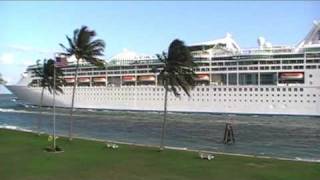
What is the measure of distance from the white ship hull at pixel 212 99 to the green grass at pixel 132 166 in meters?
54.5

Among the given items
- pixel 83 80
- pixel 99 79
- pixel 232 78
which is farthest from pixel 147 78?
pixel 83 80

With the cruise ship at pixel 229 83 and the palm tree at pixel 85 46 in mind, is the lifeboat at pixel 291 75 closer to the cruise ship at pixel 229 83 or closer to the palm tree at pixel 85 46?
the cruise ship at pixel 229 83

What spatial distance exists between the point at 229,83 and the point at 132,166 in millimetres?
66041

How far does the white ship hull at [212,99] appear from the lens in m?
76.6

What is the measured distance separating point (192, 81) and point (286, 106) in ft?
173

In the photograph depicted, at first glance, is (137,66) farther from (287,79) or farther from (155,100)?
(287,79)

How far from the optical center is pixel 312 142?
1564 inches

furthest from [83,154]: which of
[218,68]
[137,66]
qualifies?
[137,66]

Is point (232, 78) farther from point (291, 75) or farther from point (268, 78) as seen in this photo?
point (291, 75)

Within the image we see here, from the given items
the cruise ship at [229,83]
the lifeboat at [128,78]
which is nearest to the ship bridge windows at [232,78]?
the cruise ship at [229,83]

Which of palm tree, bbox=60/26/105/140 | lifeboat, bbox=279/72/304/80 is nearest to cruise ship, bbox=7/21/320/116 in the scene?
lifeboat, bbox=279/72/304/80

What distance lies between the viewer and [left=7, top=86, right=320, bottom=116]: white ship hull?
76.6m

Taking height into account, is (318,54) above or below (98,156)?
above

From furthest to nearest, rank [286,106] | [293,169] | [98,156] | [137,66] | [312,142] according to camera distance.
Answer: [137,66], [286,106], [312,142], [98,156], [293,169]
